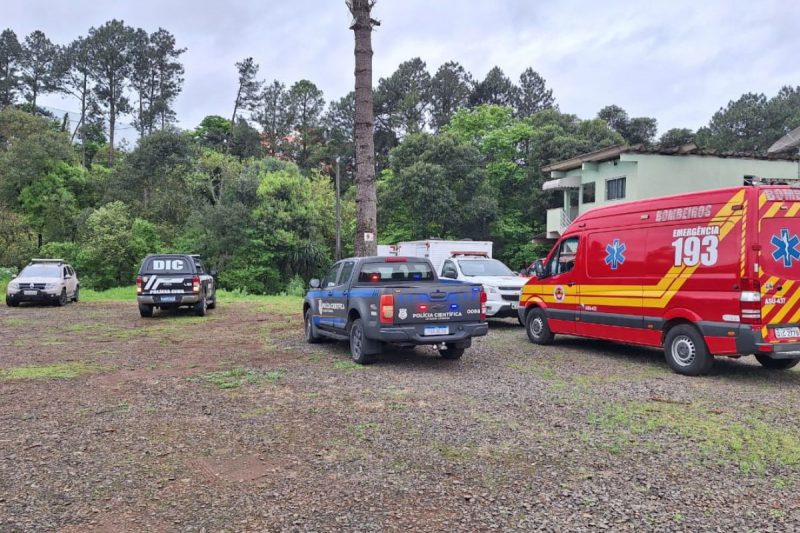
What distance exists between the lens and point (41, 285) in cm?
1917

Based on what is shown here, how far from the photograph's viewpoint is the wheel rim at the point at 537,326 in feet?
36.5

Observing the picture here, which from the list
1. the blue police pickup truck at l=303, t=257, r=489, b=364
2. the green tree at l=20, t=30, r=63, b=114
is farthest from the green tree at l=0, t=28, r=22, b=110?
the blue police pickup truck at l=303, t=257, r=489, b=364

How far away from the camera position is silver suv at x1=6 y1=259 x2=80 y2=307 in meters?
19.1

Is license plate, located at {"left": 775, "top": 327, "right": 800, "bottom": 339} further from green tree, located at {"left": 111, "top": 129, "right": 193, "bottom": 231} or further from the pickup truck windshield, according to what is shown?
green tree, located at {"left": 111, "top": 129, "right": 193, "bottom": 231}

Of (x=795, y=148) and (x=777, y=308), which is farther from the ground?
(x=795, y=148)

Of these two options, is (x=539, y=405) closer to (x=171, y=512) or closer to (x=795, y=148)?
(x=171, y=512)

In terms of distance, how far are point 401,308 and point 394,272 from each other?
4.61 ft

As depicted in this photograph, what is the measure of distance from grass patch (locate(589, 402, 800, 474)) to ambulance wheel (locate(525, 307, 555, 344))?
4583 millimetres

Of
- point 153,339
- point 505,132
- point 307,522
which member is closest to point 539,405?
point 307,522

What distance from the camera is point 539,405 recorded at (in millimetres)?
6266

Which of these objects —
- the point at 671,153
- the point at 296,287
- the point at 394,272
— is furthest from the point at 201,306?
the point at 671,153

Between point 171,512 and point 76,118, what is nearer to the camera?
point 171,512

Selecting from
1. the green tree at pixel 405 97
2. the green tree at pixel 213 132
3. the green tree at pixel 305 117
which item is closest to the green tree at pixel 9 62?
the green tree at pixel 213 132

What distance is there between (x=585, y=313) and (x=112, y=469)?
783 cm
